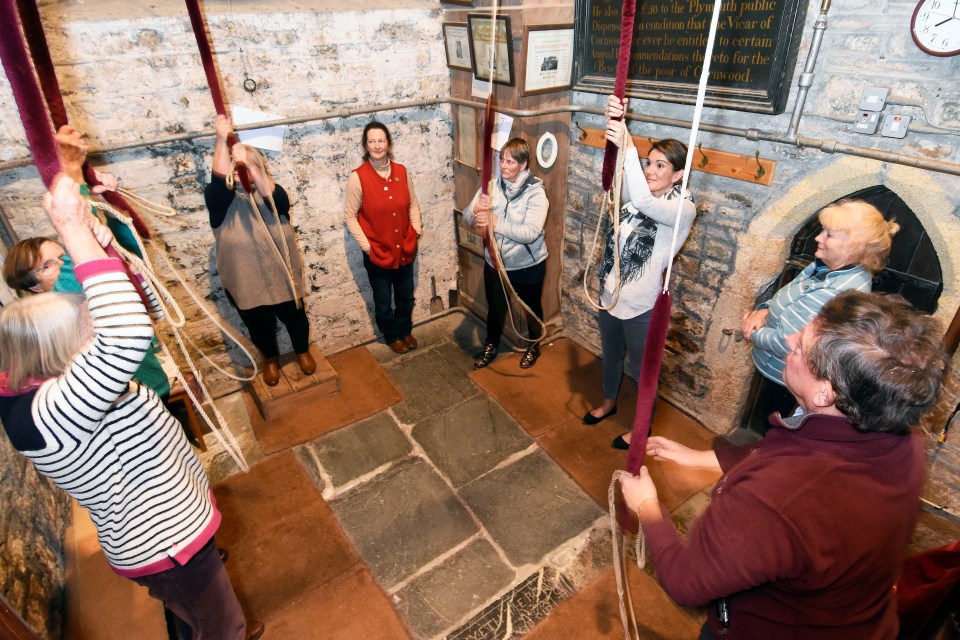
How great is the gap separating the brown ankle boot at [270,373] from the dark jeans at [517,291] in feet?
5.15

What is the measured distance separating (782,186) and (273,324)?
122 inches

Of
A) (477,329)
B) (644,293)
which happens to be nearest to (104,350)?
(644,293)

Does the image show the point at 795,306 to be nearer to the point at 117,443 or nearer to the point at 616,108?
the point at 616,108

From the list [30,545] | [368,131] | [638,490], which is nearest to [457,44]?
[368,131]

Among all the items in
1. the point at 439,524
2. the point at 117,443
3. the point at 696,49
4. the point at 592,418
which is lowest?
the point at 439,524

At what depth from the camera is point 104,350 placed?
4.25 feet

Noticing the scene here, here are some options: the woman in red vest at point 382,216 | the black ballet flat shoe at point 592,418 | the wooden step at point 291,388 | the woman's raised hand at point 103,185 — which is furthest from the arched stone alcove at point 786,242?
the woman's raised hand at point 103,185

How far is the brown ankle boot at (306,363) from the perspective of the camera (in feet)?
11.8

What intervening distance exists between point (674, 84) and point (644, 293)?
1155 millimetres

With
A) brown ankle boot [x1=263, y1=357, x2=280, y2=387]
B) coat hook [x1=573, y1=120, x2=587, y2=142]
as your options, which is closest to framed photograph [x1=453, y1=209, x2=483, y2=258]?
coat hook [x1=573, y1=120, x2=587, y2=142]

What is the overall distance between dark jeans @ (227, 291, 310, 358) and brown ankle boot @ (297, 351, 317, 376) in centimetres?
4

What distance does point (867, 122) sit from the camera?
2092mm

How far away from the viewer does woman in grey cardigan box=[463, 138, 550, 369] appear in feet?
10.3

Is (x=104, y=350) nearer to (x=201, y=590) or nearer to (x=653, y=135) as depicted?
(x=201, y=590)
